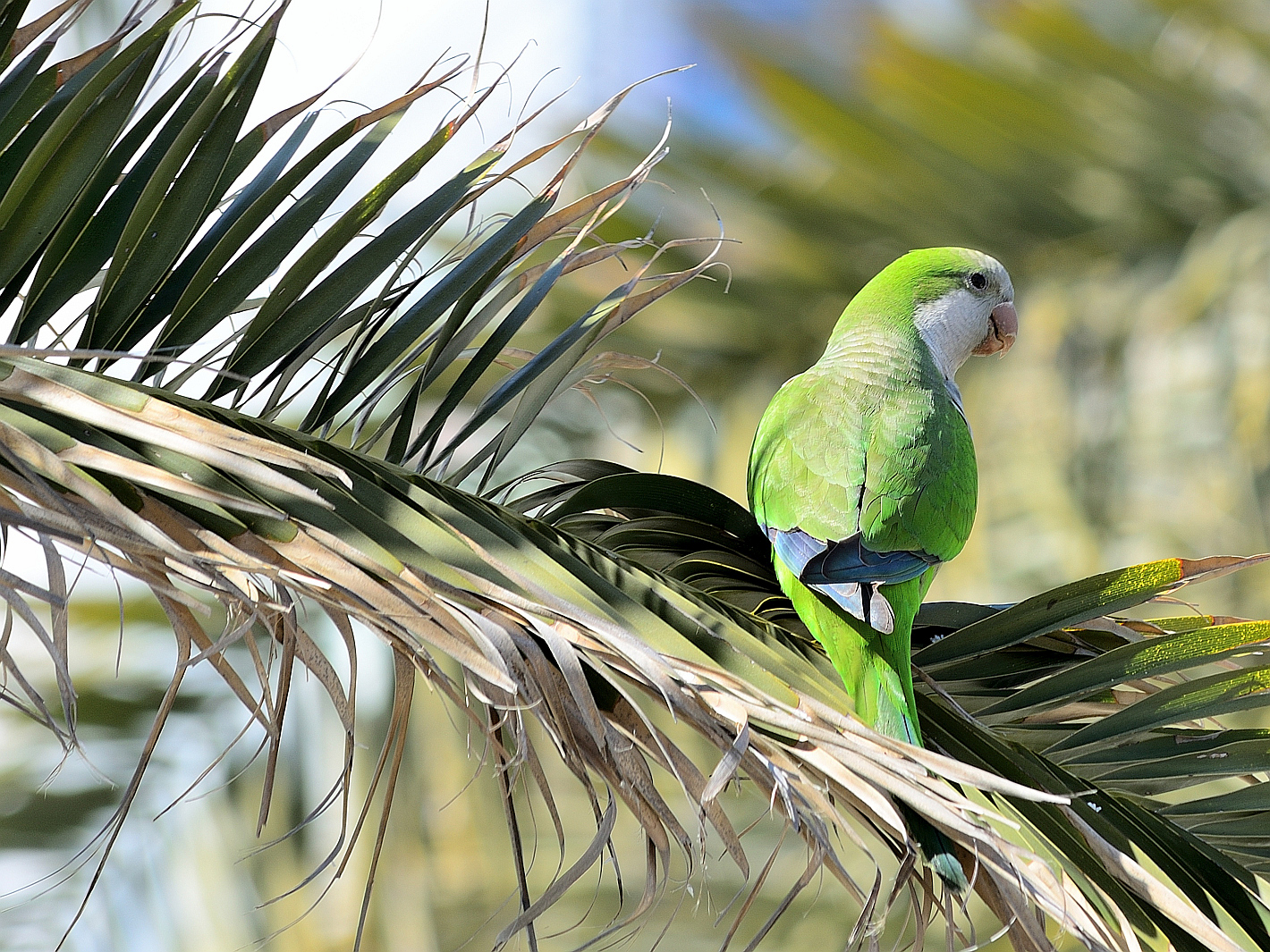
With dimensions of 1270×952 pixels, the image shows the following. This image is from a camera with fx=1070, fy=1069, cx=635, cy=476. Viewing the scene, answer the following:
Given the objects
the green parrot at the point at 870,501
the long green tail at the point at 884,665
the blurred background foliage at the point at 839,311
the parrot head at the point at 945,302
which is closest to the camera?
the long green tail at the point at 884,665

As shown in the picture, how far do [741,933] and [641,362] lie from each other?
1747 mm

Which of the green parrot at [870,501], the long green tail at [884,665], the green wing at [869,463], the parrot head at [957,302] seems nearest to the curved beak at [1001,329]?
the parrot head at [957,302]

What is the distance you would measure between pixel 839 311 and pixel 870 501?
1.62m

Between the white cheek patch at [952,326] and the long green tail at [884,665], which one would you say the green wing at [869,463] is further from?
the white cheek patch at [952,326]

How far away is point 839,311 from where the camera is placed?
2.42 meters

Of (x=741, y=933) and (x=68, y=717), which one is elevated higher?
(x=68, y=717)

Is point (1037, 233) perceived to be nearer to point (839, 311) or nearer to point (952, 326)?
point (839, 311)

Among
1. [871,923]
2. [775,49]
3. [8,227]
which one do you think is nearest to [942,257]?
[871,923]

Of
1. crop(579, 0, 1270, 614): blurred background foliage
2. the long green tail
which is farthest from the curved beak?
crop(579, 0, 1270, 614): blurred background foliage

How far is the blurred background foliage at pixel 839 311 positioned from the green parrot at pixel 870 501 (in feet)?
4.14

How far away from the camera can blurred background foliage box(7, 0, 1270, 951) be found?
209cm

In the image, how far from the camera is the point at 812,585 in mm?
803

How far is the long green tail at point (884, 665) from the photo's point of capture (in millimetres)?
650

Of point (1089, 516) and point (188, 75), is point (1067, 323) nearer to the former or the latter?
point (1089, 516)
